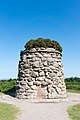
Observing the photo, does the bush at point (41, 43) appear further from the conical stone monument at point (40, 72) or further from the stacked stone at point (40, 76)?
the stacked stone at point (40, 76)

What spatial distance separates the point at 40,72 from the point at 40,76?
30 centimetres

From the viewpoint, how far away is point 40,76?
18.5m

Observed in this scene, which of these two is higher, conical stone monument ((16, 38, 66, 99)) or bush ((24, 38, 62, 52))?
bush ((24, 38, 62, 52))

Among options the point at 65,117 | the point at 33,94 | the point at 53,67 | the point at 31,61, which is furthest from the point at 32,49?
the point at 65,117

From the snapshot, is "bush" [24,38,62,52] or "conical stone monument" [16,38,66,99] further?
"bush" [24,38,62,52]

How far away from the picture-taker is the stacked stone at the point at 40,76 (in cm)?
1817

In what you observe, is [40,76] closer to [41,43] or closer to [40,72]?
[40,72]

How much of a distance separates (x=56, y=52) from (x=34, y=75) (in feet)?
8.38

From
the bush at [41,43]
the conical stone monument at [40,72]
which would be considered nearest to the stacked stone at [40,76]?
the conical stone monument at [40,72]

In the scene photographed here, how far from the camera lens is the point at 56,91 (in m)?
18.3

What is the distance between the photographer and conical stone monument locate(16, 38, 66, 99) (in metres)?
18.2

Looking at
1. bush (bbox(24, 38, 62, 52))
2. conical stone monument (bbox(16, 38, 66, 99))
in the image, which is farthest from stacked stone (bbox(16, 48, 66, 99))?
bush (bbox(24, 38, 62, 52))

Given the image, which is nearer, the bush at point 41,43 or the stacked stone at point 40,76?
the stacked stone at point 40,76

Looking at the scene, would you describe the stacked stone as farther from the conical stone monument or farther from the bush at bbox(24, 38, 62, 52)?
the bush at bbox(24, 38, 62, 52)
